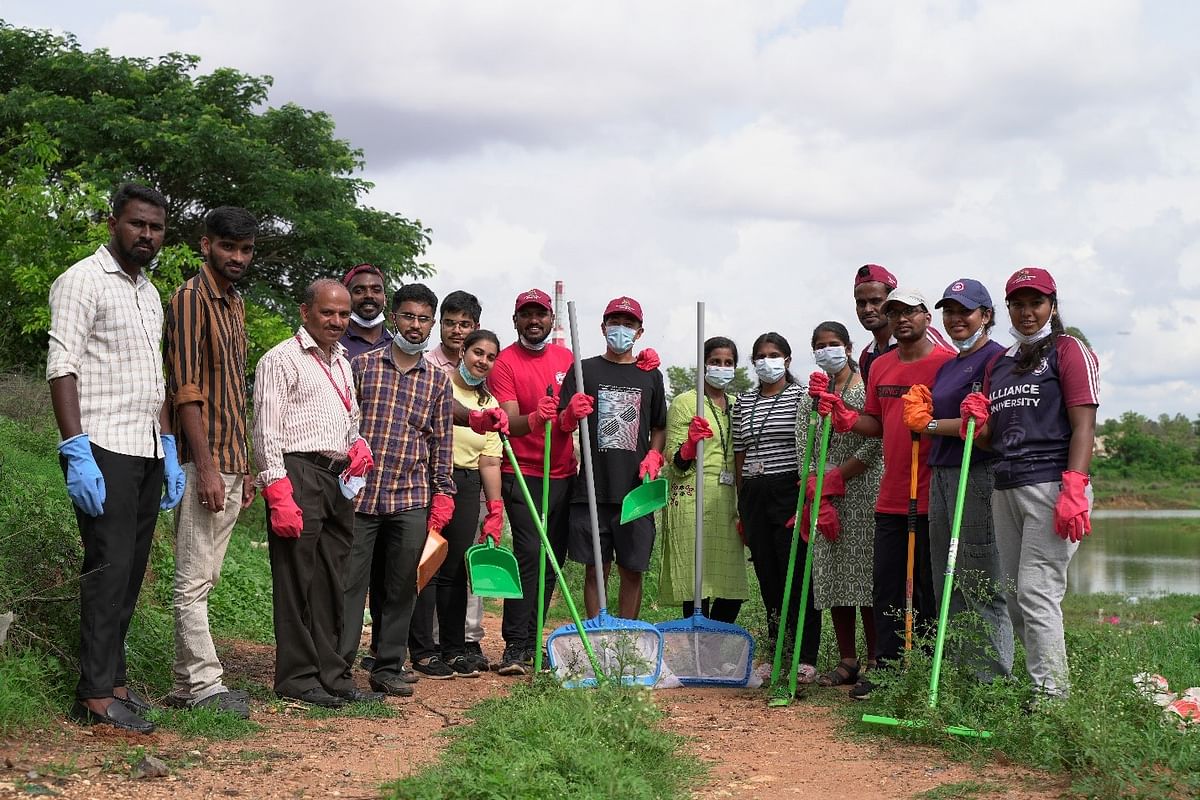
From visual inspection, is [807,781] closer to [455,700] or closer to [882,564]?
[882,564]

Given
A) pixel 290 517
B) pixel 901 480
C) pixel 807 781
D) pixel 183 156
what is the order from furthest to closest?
pixel 183 156 < pixel 901 480 < pixel 290 517 < pixel 807 781

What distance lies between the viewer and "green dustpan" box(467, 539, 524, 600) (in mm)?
6316

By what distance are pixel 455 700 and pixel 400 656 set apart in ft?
1.22

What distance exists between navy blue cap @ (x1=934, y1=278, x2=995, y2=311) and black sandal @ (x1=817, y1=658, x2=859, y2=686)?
2.09 metres

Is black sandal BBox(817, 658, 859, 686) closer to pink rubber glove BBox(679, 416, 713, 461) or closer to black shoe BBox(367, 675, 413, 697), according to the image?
pink rubber glove BBox(679, 416, 713, 461)

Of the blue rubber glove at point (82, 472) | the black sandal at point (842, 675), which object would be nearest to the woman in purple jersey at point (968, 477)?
the black sandal at point (842, 675)

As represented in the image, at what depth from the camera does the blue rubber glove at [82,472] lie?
170 inches

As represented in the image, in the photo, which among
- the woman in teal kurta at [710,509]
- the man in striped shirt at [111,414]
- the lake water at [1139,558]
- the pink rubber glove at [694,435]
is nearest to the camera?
the man in striped shirt at [111,414]

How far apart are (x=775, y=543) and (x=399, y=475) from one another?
213cm

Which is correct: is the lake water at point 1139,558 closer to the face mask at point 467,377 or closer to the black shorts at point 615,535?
the black shorts at point 615,535

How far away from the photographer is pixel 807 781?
4422 mm

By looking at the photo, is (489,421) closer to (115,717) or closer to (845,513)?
(845,513)

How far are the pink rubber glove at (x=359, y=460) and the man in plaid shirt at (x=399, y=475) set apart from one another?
270 mm

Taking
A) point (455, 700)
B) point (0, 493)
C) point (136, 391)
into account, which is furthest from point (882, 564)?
point (0, 493)
